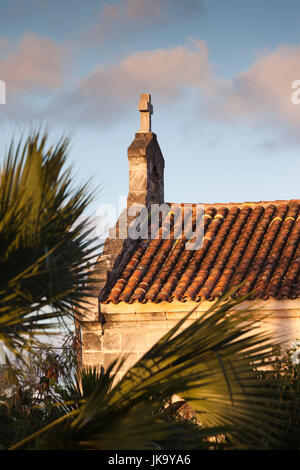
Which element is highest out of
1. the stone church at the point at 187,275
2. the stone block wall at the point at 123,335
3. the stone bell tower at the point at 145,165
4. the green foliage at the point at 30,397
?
the stone bell tower at the point at 145,165

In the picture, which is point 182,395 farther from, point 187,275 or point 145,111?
point 145,111

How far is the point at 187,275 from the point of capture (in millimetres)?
10328

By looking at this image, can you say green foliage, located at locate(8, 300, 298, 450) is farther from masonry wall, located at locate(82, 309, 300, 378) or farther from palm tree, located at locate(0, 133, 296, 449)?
masonry wall, located at locate(82, 309, 300, 378)

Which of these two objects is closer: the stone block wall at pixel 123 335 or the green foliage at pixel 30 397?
the green foliage at pixel 30 397

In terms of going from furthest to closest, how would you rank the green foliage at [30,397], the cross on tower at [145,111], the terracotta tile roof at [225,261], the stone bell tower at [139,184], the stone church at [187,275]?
the cross on tower at [145,111]
the stone bell tower at [139,184]
the terracotta tile roof at [225,261]
the stone church at [187,275]
the green foliage at [30,397]

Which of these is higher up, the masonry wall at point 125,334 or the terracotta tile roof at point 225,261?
the terracotta tile roof at point 225,261

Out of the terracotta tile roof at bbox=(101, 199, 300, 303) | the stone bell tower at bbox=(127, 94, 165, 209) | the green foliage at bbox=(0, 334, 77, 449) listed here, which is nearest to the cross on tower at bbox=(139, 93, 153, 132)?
the stone bell tower at bbox=(127, 94, 165, 209)

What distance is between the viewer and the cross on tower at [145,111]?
13.1 meters

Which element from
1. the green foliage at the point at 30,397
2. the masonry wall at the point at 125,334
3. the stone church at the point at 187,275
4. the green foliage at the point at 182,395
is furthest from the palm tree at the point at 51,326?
the masonry wall at the point at 125,334

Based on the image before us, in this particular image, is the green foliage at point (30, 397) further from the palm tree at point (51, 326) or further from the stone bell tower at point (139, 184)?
the stone bell tower at point (139, 184)

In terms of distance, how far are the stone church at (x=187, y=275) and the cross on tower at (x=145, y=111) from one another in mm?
1124
